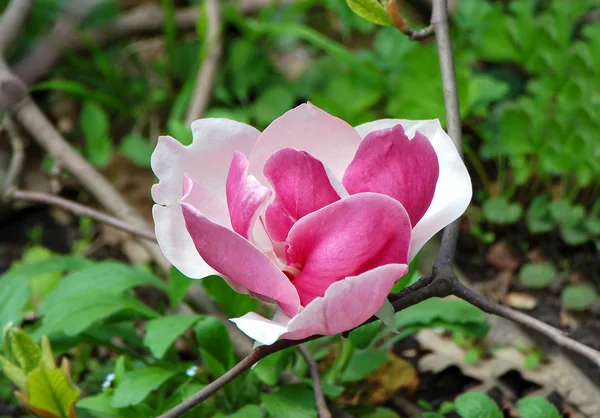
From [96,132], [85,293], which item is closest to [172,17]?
[96,132]

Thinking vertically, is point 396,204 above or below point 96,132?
above

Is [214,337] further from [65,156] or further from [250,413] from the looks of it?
[65,156]

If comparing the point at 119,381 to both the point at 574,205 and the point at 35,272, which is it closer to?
the point at 35,272

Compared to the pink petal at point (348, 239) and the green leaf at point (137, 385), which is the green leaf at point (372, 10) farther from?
the green leaf at point (137, 385)

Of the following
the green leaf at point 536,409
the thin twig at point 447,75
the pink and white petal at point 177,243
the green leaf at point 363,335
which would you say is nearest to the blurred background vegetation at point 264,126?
the green leaf at point 363,335

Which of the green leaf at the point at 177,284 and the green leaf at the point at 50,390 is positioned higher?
the green leaf at the point at 50,390

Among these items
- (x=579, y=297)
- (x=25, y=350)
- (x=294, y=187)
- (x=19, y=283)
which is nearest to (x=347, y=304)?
(x=294, y=187)
